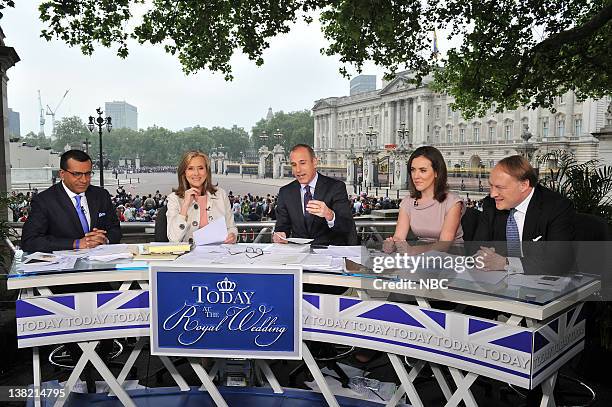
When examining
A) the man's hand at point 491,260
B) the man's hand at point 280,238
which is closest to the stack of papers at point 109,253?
the man's hand at point 280,238

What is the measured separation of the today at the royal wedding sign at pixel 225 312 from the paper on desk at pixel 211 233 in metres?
0.60

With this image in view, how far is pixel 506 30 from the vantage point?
31.5 ft

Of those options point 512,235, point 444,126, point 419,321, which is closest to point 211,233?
point 419,321

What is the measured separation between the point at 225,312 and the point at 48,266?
0.98 m

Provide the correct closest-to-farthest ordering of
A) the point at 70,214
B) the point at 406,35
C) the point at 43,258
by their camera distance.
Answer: the point at 43,258
the point at 70,214
the point at 406,35

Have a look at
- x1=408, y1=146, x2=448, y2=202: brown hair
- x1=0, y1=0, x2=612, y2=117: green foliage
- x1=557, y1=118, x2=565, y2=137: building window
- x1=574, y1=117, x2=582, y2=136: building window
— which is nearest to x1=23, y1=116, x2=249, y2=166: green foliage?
x1=557, y1=118, x2=565, y2=137: building window

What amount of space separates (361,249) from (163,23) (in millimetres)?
7646

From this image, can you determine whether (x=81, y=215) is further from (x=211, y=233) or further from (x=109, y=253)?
(x=211, y=233)

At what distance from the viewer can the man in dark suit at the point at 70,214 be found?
10.4 ft

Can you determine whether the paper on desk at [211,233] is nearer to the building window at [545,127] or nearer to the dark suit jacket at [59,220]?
the dark suit jacket at [59,220]

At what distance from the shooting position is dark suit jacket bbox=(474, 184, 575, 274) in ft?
8.32

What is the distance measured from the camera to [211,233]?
3189 millimetres

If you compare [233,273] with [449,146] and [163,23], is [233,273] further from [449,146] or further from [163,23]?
[449,146]

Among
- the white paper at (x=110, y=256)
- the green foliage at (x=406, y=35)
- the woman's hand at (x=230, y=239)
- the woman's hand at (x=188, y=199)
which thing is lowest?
the white paper at (x=110, y=256)
